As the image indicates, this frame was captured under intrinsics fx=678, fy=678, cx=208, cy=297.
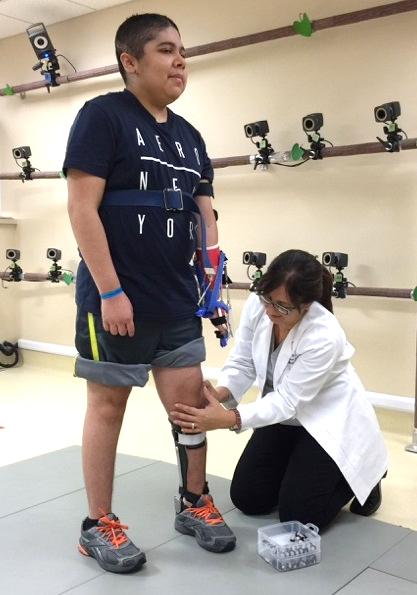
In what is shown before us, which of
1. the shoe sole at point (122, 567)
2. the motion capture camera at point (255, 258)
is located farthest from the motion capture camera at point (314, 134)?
the shoe sole at point (122, 567)

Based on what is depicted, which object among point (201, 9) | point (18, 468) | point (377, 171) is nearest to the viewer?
point (18, 468)

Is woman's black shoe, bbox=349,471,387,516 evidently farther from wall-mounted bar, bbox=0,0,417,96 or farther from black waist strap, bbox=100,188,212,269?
wall-mounted bar, bbox=0,0,417,96

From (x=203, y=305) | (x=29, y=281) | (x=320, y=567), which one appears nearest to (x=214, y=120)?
(x=29, y=281)

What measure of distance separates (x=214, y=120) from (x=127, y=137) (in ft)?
7.51

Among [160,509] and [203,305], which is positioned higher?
[203,305]

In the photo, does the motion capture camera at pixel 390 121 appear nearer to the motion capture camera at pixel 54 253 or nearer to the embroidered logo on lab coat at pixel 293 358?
the embroidered logo on lab coat at pixel 293 358

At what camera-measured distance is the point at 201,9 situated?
400cm

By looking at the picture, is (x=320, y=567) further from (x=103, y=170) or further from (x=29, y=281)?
(x=29, y=281)

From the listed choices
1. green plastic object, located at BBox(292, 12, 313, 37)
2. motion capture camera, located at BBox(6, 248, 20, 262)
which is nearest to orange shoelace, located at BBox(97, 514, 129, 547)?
green plastic object, located at BBox(292, 12, 313, 37)

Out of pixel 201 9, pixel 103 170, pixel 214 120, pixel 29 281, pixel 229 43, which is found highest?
pixel 201 9

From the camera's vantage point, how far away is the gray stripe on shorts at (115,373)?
1889 mm

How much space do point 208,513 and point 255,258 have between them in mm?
1822

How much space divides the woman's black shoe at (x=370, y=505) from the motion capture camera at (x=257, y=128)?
1.97m

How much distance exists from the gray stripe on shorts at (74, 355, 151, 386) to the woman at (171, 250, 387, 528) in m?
0.18
